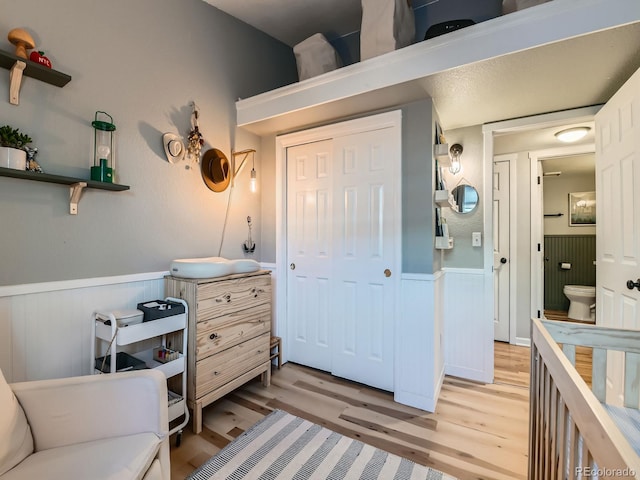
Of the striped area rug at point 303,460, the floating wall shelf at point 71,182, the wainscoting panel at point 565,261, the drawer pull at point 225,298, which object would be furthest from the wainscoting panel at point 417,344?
the wainscoting panel at point 565,261

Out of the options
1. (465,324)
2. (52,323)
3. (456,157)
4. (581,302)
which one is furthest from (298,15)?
(581,302)

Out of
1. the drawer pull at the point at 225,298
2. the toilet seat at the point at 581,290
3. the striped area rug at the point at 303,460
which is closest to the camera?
the striped area rug at the point at 303,460

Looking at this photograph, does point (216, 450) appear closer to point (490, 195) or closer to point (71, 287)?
point (71, 287)

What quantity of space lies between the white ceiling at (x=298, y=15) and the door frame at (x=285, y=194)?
99 cm

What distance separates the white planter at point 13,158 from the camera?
1.34m

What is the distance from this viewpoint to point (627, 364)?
3.91ft

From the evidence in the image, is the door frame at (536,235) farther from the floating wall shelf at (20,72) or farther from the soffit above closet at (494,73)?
the floating wall shelf at (20,72)

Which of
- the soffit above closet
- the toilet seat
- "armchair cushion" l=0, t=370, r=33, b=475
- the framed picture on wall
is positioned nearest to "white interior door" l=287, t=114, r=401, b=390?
the soffit above closet

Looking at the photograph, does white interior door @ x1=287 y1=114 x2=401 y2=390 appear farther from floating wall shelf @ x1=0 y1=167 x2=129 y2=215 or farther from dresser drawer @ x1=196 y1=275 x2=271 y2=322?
floating wall shelf @ x1=0 y1=167 x2=129 y2=215

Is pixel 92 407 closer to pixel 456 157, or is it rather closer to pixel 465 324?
pixel 465 324

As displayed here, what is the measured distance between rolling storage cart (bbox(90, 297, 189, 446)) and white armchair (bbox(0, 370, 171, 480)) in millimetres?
362

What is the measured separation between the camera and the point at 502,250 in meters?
3.34

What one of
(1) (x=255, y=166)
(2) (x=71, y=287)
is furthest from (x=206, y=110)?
(2) (x=71, y=287)

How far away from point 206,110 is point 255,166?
2.05ft
